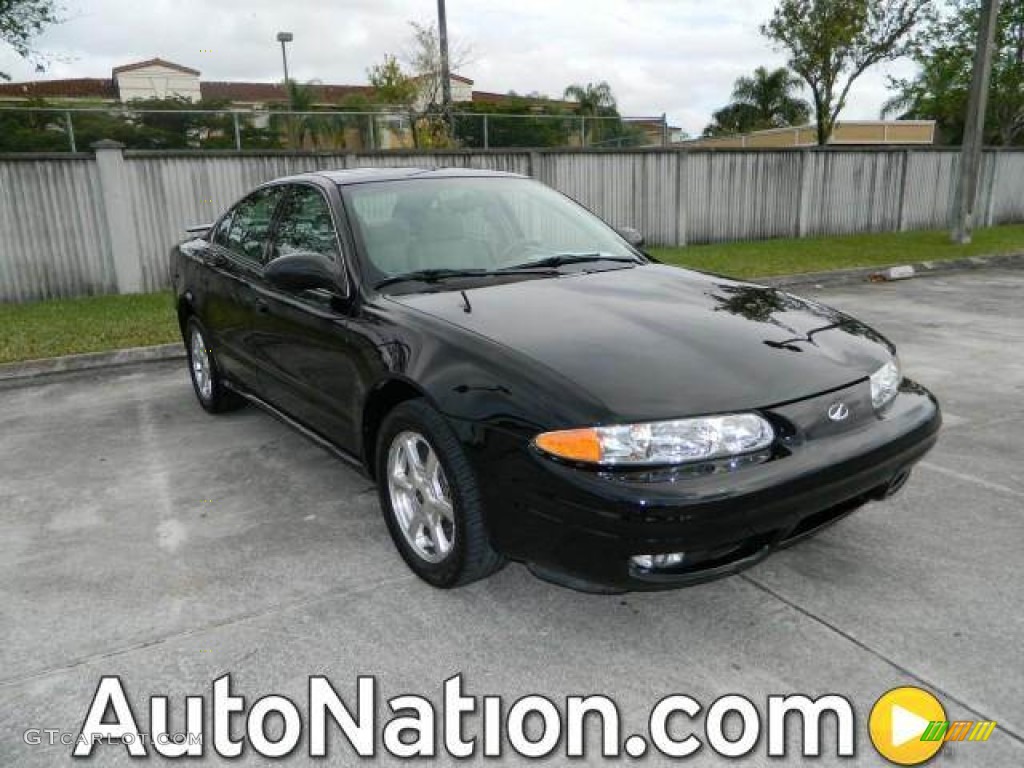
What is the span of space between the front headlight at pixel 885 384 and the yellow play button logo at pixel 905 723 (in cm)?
97

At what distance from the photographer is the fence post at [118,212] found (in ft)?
33.7

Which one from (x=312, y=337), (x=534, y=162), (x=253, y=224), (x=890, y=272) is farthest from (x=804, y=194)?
(x=312, y=337)

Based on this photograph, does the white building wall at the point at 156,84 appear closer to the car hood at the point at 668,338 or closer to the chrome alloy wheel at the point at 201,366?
the chrome alloy wheel at the point at 201,366

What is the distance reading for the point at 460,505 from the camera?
2807 mm

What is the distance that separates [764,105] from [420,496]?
143 ft

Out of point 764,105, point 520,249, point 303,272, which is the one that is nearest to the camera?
point 303,272

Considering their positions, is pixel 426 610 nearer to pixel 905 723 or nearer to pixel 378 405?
pixel 378 405

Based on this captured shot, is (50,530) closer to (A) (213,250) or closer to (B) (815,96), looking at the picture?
(A) (213,250)

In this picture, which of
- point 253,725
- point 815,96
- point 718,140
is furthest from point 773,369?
point 718,140

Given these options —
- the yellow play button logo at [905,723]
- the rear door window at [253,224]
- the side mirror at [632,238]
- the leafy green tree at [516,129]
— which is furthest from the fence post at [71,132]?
the yellow play button logo at [905,723]

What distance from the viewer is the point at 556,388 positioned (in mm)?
2588

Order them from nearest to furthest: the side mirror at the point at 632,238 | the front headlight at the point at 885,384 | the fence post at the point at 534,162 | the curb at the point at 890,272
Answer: the front headlight at the point at 885,384, the side mirror at the point at 632,238, the curb at the point at 890,272, the fence post at the point at 534,162

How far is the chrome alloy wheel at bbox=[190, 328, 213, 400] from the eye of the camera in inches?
213

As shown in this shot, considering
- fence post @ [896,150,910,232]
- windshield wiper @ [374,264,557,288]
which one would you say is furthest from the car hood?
fence post @ [896,150,910,232]
